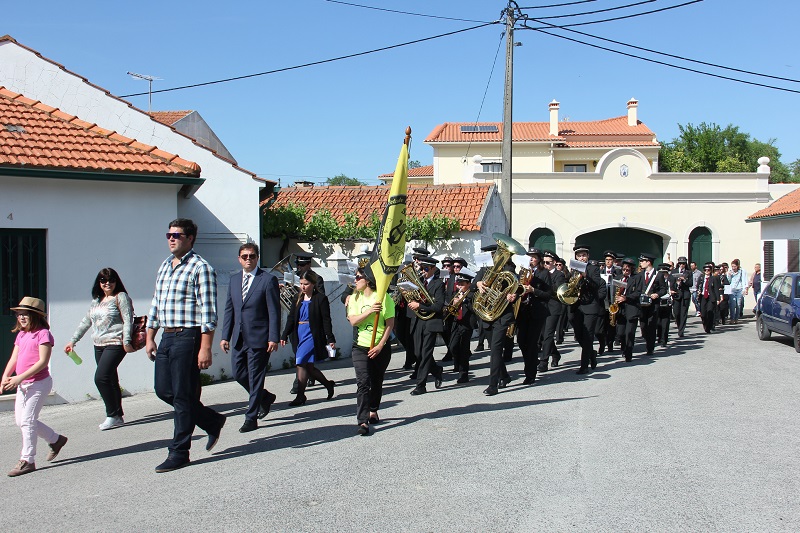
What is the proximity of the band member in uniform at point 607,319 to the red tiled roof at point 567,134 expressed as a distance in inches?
983

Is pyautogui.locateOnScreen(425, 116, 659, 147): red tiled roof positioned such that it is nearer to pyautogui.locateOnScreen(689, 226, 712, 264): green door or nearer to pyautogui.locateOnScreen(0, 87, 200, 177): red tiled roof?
pyautogui.locateOnScreen(689, 226, 712, 264): green door

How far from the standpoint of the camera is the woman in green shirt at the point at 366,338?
288 inches

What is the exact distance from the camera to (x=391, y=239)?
7.30 m

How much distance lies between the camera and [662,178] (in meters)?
30.3

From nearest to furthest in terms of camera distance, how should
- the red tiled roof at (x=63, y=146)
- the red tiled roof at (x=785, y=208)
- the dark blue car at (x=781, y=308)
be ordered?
the red tiled roof at (x=63, y=146), the dark blue car at (x=781, y=308), the red tiled roof at (x=785, y=208)

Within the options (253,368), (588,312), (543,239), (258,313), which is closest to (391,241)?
(258,313)

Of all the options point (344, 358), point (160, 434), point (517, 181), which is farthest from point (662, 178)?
point (160, 434)

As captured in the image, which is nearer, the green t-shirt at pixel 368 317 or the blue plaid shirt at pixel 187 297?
the blue plaid shirt at pixel 187 297

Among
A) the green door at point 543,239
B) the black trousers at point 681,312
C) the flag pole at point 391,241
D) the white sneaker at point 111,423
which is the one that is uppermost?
the green door at point 543,239

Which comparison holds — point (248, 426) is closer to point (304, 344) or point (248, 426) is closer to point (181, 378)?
point (304, 344)

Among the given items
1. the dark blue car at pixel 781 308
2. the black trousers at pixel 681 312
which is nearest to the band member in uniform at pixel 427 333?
the dark blue car at pixel 781 308

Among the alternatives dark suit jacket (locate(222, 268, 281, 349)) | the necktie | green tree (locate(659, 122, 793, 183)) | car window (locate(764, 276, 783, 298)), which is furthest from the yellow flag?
green tree (locate(659, 122, 793, 183))

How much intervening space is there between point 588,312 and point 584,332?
0.58 meters

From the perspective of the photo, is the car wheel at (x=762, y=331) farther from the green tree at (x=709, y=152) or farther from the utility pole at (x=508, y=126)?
the green tree at (x=709, y=152)
